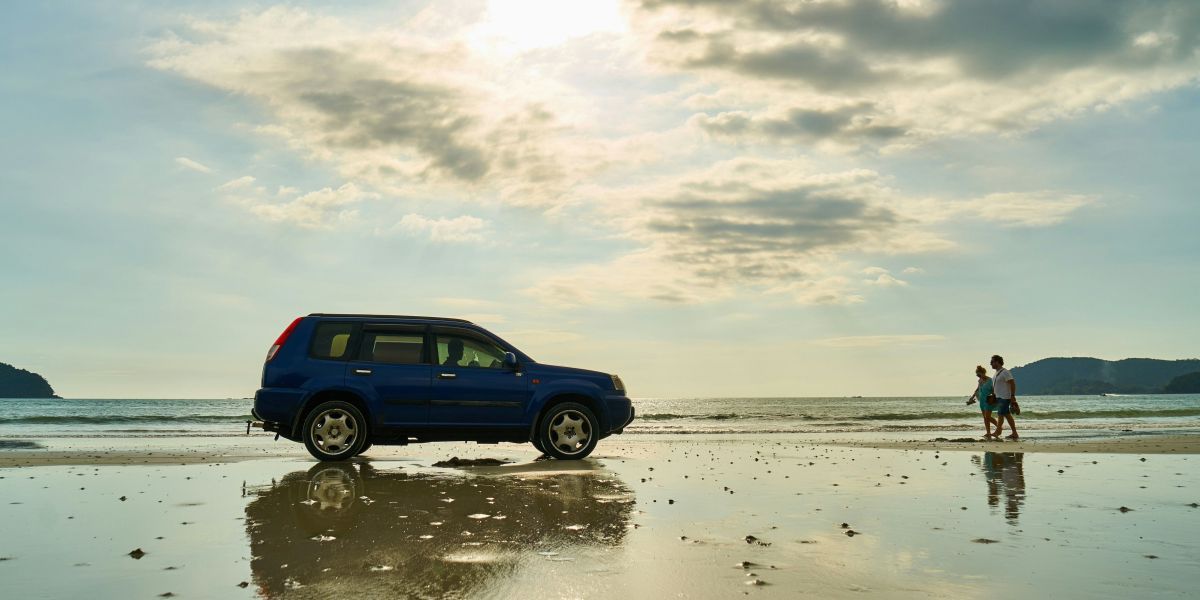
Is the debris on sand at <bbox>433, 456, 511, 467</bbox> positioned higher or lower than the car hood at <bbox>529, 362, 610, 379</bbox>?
lower

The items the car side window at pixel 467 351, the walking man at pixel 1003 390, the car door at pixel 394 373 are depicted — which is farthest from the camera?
the walking man at pixel 1003 390

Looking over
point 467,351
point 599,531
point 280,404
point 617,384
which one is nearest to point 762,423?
point 617,384

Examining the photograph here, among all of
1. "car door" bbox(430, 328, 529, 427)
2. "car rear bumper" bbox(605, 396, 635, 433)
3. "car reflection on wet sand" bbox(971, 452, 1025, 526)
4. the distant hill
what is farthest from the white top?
the distant hill

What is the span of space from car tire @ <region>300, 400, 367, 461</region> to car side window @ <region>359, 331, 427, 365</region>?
2.79 feet

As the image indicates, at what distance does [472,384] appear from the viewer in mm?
12844

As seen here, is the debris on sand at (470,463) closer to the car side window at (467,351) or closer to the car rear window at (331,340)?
the car side window at (467,351)

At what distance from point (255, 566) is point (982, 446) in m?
15.7

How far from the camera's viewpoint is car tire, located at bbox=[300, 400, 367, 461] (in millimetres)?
12500

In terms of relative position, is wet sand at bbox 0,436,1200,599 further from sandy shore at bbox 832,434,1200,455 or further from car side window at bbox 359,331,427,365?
sandy shore at bbox 832,434,1200,455

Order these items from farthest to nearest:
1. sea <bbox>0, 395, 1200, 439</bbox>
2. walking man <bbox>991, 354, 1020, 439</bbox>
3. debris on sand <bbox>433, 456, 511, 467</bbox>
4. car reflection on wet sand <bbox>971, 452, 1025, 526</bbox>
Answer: sea <bbox>0, 395, 1200, 439</bbox> < walking man <bbox>991, 354, 1020, 439</bbox> < debris on sand <bbox>433, 456, 511, 467</bbox> < car reflection on wet sand <bbox>971, 452, 1025, 526</bbox>

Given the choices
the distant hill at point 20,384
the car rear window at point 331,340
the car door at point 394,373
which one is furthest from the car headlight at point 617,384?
the distant hill at point 20,384

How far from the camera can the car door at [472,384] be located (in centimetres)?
1273

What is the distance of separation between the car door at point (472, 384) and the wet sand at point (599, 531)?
Result: 107 centimetres

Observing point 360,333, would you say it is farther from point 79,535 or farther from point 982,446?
point 982,446
